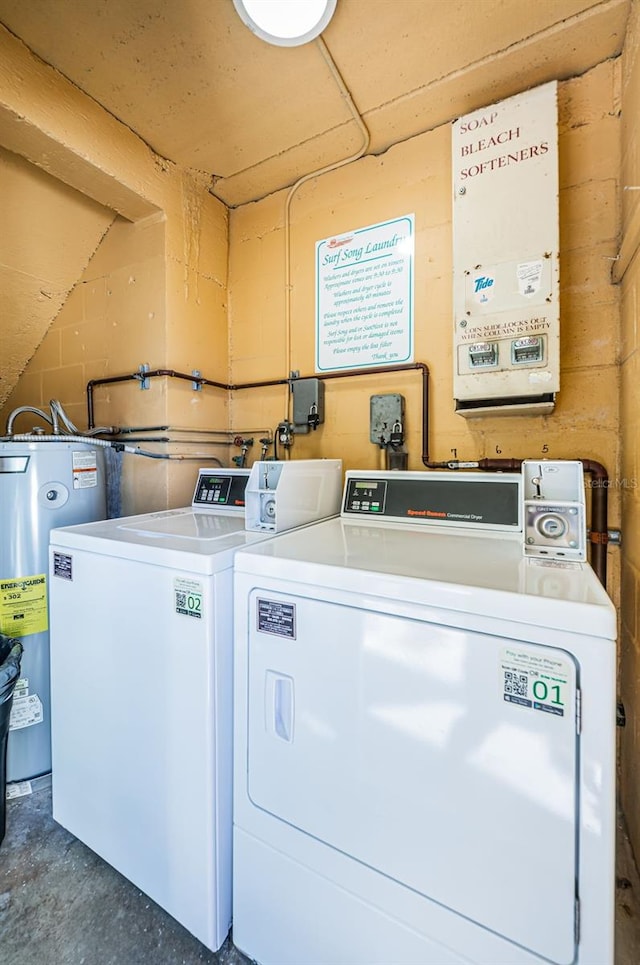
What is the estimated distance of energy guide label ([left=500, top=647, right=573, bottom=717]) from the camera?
2.12 ft

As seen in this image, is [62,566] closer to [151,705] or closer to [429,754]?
[151,705]

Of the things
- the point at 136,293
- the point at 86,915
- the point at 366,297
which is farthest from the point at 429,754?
the point at 136,293

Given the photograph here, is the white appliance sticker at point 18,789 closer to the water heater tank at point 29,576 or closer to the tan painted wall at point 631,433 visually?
the water heater tank at point 29,576

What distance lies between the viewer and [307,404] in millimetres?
1909

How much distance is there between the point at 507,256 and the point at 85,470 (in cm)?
176

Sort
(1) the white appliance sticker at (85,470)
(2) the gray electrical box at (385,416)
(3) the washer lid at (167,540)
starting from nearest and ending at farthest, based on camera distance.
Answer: (3) the washer lid at (167,540)
(1) the white appliance sticker at (85,470)
(2) the gray electrical box at (385,416)

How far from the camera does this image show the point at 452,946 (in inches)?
29.2

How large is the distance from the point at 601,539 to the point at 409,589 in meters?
0.99

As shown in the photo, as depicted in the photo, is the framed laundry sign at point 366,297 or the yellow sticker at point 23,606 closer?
the yellow sticker at point 23,606

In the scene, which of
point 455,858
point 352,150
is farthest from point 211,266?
point 455,858

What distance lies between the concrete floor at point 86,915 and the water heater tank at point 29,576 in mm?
272

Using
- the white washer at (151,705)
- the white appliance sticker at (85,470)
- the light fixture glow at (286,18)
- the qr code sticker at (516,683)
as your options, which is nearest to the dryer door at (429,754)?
the qr code sticker at (516,683)

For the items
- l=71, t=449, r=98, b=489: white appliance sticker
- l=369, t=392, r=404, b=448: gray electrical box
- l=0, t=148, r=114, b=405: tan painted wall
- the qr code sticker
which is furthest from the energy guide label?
l=0, t=148, r=114, b=405: tan painted wall

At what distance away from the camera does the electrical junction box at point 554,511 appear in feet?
3.18
